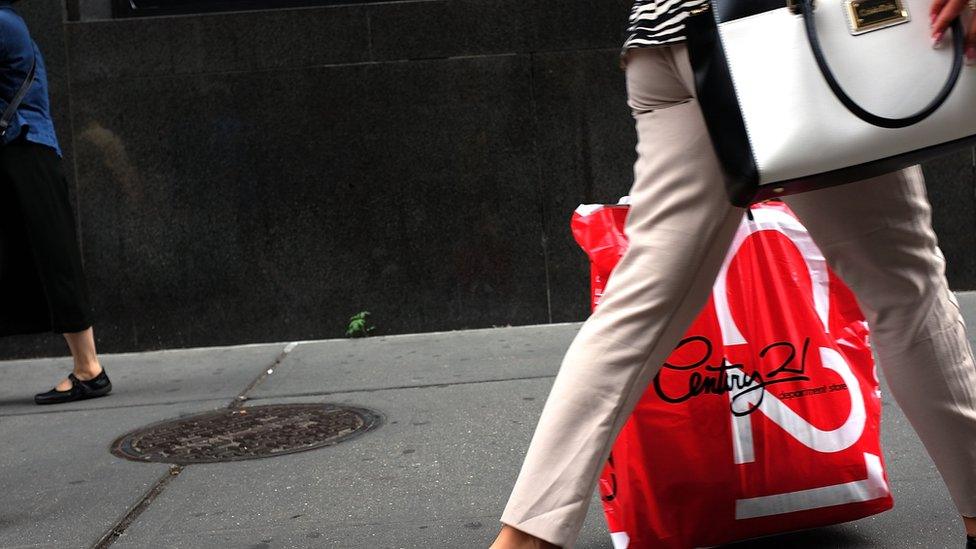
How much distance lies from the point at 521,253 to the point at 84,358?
2.28 m

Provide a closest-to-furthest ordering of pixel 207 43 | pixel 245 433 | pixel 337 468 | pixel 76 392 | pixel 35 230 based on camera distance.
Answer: pixel 337 468
pixel 245 433
pixel 35 230
pixel 76 392
pixel 207 43

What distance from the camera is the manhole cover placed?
3738 mm

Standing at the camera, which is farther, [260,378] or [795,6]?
[260,378]

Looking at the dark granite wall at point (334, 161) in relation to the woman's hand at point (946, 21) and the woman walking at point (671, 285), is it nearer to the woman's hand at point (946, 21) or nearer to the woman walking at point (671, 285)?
the woman walking at point (671, 285)

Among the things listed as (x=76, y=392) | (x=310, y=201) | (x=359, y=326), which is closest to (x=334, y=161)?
(x=310, y=201)

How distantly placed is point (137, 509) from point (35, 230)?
6.43 ft

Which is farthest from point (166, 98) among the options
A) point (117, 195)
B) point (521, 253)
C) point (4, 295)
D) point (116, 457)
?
point (116, 457)

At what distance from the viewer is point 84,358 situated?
4.80 m

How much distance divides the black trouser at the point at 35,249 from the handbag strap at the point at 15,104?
0.13m

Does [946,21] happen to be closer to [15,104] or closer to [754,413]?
[754,413]

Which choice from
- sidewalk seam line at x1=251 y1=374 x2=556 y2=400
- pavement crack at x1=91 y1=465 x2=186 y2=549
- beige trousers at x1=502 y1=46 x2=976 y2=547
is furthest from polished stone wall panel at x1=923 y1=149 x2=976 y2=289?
pavement crack at x1=91 y1=465 x2=186 y2=549

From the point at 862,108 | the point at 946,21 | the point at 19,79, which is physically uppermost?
the point at 19,79

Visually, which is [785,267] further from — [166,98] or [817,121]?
[166,98]

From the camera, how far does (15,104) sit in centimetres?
456
